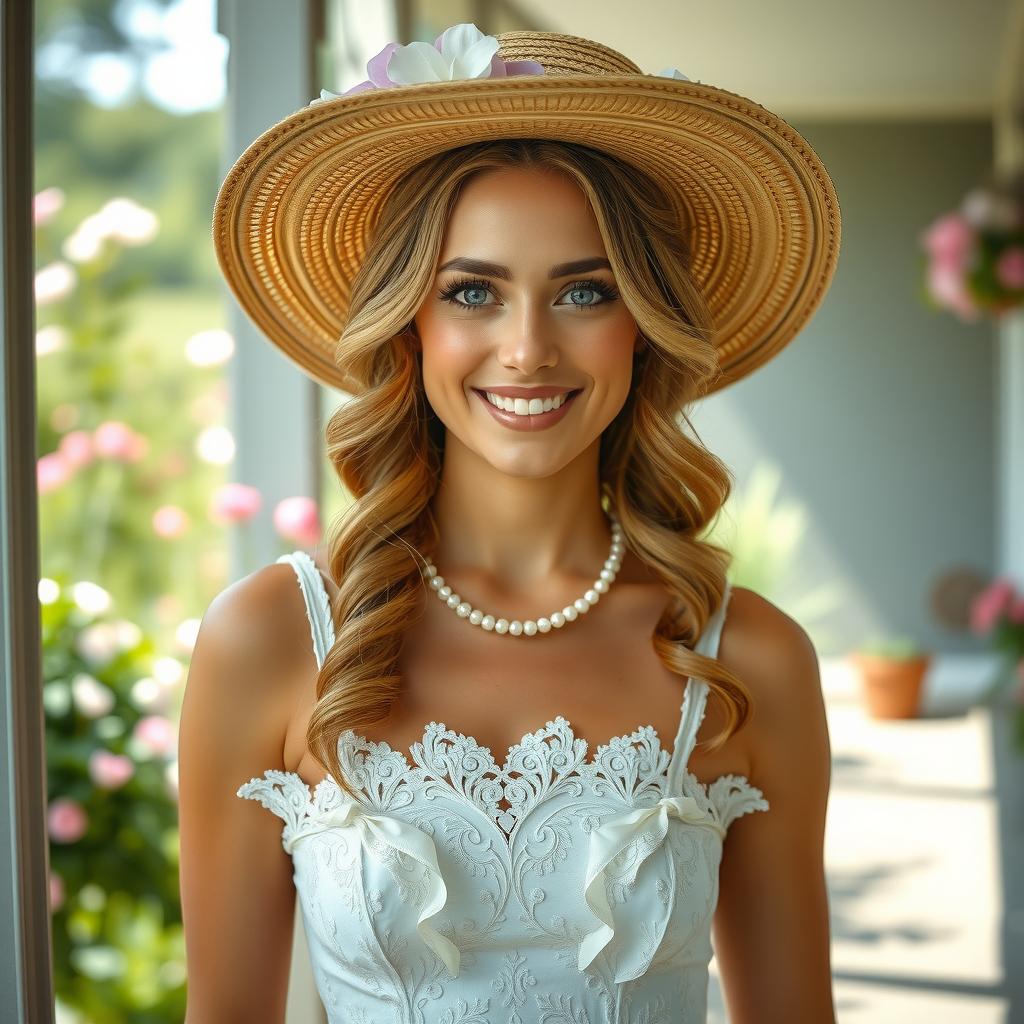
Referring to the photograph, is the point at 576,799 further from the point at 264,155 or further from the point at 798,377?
the point at 798,377

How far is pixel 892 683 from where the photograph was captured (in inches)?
237

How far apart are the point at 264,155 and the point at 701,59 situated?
18.3ft

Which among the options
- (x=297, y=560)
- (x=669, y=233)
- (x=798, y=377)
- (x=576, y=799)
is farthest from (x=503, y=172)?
(x=798, y=377)

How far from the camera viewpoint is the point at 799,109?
7258 mm

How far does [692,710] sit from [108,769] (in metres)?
1.12

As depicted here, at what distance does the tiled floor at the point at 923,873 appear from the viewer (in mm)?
3420

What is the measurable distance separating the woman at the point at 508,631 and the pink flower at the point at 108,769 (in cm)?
71

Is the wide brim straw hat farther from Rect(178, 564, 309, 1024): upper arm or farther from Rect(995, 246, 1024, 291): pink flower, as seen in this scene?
Rect(995, 246, 1024, 291): pink flower

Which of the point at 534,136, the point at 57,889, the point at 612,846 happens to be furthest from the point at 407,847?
the point at 57,889

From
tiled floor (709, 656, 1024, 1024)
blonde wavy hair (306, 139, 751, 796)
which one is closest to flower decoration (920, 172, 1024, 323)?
tiled floor (709, 656, 1024, 1024)

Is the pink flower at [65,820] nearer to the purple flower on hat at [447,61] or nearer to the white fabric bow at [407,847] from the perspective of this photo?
the white fabric bow at [407,847]

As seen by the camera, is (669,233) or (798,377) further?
(798,377)

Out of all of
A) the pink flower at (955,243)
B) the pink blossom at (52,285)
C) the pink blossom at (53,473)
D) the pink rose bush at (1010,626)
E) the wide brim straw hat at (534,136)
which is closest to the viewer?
the wide brim straw hat at (534,136)

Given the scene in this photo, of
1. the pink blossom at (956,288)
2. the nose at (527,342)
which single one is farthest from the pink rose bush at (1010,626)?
the nose at (527,342)
